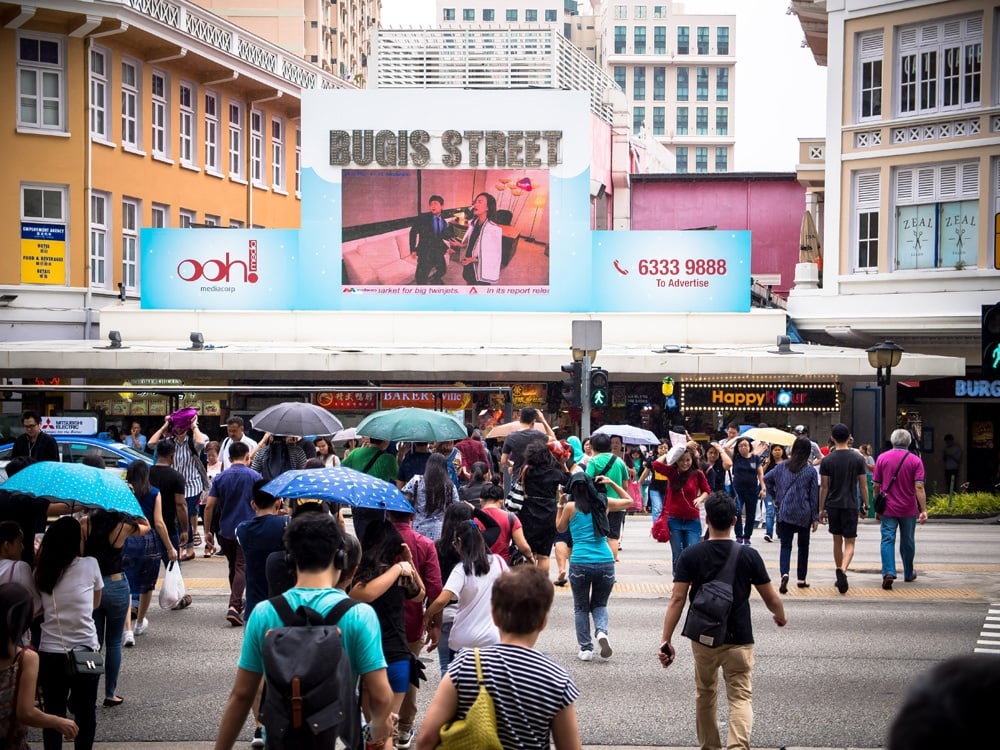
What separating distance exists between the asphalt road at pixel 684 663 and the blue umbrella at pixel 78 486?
156 cm

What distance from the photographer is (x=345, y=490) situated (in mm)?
7664

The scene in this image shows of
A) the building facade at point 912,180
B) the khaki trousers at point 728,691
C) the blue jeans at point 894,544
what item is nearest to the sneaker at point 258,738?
the khaki trousers at point 728,691

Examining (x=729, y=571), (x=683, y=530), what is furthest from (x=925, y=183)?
(x=729, y=571)

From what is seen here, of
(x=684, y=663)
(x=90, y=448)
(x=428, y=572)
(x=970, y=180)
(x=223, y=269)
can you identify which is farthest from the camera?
(x=223, y=269)

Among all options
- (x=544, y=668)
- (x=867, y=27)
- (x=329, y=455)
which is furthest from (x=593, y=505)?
(x=867, y=27)

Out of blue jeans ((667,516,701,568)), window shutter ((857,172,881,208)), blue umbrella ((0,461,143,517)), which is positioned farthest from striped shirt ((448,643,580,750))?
window shutter ((857,172,881,208))

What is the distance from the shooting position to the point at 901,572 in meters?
15.9

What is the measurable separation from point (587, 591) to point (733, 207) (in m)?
36.0

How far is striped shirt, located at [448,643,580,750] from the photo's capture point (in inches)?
190

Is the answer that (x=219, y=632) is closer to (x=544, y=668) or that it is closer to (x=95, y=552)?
(x=95, y=552)

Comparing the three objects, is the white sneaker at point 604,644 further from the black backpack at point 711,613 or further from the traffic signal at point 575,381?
the traffic signal at point 575,381

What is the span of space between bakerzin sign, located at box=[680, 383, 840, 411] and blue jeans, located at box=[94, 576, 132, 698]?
21885 mm

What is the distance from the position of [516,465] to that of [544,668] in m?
8.69

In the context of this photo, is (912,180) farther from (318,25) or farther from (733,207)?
(318,25)
